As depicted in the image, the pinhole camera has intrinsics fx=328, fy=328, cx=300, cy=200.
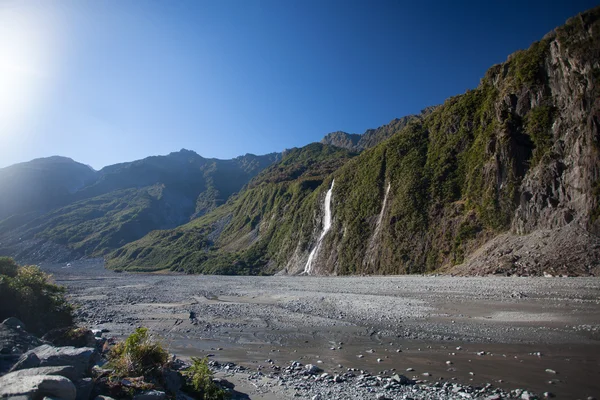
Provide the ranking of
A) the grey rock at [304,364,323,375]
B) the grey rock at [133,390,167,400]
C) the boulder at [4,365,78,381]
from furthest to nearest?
the grey rock at [304,364,323,375] → the grey rock at [133,390,167,400] → the boulder at [4,365,78,381]

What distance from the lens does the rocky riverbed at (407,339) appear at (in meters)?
8.81

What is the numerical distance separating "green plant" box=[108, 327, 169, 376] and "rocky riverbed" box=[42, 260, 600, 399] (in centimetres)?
286

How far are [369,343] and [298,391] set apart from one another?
5371 mm

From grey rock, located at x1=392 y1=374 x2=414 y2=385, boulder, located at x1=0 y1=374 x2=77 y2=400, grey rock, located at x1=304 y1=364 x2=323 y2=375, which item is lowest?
grey rock, located at x1=304 y1=364 x2=323 y2=375

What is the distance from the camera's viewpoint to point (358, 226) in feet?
186

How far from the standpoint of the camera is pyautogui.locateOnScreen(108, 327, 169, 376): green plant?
7.04 metres

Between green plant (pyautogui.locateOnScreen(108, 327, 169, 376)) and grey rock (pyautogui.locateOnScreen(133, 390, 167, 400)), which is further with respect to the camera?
green plant (pyautogui.locateOnScreen(108, 327, 169, 376))

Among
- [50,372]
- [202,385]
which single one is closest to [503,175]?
[202,385]

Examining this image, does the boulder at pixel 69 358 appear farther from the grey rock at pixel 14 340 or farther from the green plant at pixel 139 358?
the grey rock at pixel 14 340

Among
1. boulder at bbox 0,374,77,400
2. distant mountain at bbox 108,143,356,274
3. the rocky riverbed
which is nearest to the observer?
boulder at bbox 0,374,77,400

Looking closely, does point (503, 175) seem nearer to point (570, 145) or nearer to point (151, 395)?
point (570, 145)

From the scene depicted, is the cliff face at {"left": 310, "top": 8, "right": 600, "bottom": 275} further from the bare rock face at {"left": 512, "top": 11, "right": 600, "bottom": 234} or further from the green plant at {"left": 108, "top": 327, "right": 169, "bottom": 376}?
the green plant at {"left": 108, "top": 327, "right": 169, "bottom": 376}

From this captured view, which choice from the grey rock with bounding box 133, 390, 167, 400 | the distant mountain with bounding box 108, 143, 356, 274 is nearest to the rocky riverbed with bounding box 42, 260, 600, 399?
the grey rock with bounding box 133, 390, 167, 400

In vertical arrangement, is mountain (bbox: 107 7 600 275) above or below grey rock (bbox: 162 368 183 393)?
above
